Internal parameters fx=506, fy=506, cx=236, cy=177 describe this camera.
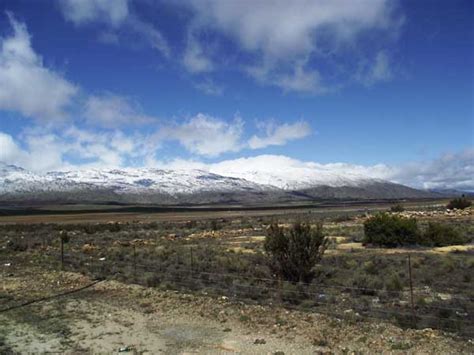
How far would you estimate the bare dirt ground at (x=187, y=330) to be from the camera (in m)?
10.8

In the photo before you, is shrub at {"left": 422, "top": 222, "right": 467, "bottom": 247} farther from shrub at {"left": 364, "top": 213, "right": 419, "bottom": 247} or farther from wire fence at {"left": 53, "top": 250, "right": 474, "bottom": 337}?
wire fence at {"left": 53, "top": 250, "right": 474, "bottom": 337}

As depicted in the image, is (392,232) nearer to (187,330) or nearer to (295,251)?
(295,251)

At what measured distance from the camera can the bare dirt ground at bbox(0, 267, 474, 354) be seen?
10.8 m

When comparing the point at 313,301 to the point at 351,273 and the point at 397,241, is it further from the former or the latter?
the point at 397,241

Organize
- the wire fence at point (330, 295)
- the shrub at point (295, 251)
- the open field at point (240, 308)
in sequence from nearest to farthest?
the open field at point (240, 308), the wire fence at point (330, 295), the shrub at point (295, 251)

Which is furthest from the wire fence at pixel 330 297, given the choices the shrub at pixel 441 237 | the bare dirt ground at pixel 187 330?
the shrub at pixel 441 237

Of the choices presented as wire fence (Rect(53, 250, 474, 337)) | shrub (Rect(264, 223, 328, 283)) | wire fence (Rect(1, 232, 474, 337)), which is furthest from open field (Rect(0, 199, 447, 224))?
wire fence (Rect(53, 250, 474, 337))

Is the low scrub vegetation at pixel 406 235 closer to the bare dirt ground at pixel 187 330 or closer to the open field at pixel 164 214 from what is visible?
the bare dirt ground at pixel 187 330

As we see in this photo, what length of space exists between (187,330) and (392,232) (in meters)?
22.4

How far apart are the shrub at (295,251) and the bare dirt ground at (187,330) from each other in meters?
3.74

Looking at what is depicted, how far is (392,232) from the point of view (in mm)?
32062

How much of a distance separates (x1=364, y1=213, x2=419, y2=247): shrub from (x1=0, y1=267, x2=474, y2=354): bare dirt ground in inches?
740

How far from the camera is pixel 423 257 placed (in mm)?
25328

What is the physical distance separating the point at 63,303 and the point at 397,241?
2200 cm
